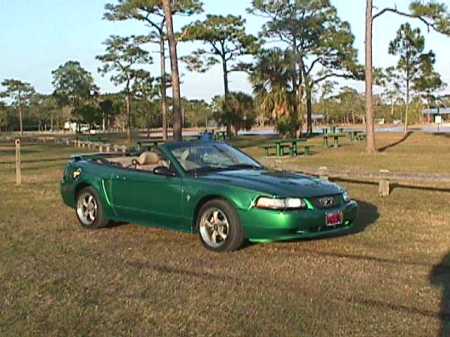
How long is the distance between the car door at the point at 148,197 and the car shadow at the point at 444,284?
9.41 ft

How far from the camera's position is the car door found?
7637 millimetres

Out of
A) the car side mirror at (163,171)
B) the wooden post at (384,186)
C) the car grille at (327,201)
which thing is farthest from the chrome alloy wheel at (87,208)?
the wooden post at (384,186)

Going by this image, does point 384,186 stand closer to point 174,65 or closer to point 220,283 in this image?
point 220,283

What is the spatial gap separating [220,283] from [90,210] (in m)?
3.65

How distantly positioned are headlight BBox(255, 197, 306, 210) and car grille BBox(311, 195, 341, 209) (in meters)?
0.21

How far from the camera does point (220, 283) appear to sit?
5.80m

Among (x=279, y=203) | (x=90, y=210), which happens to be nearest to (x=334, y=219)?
(x=279, y=203)

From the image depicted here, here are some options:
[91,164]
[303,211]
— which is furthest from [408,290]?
[91,164]

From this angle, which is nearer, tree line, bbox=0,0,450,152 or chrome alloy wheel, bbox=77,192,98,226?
chrome alloy wheel, bbox=77,192,98,226

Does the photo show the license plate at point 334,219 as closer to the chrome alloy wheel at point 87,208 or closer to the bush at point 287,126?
the chrome alloy wheel at point 87,208

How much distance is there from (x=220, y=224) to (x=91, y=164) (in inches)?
106

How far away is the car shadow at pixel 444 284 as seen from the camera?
4.56 meters

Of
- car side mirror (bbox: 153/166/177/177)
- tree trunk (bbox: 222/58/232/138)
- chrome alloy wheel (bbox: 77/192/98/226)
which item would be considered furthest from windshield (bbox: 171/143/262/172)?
tree trunk (bbox: 222/58/232/138)

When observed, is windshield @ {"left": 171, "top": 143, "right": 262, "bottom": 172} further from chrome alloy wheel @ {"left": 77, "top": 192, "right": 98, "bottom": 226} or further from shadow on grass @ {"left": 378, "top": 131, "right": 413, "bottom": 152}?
shadow on grass @ {"left": 378, "top": 131, "right": 413, "bottom": 152}
